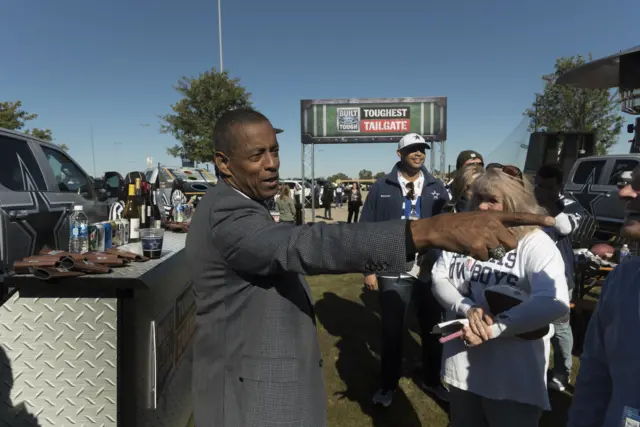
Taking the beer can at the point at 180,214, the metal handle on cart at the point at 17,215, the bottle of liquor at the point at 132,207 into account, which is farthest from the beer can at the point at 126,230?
the beer can at the point at 180,214

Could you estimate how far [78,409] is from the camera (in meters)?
2.09

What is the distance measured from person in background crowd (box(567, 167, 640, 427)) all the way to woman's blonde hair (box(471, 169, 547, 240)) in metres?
0.57

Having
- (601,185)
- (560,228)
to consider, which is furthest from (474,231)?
(601,185)

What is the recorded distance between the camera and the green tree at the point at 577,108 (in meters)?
25.0

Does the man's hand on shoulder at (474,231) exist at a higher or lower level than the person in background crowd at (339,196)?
higher

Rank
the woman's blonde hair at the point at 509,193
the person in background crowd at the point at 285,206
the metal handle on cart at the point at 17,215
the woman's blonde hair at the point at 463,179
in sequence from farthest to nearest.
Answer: the person in background crowd at the point at 285,206, the woman's blonde hair at the point at 463,179, the metal handle on cart at the point at 17,215, the woman's blonde hair at the point at 509,193

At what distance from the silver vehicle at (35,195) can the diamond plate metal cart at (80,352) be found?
1174mm

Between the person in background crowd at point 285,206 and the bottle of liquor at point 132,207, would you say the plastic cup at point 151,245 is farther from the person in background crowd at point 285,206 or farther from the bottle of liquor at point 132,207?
the person in background crowd at point 285,206

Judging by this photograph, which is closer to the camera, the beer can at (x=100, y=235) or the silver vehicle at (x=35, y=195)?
the beer can at (x=100, y=235)

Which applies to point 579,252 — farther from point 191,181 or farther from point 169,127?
point 169,127

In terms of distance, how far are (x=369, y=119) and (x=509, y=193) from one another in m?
13.8

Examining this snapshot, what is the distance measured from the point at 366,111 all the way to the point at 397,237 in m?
14.9

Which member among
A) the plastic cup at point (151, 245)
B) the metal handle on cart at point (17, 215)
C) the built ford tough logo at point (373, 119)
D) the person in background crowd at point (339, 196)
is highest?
the built ford tough logo at point (373, 119)

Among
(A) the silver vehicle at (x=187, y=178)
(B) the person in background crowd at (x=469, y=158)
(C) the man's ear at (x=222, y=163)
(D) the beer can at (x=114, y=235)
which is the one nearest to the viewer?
(C) the man's ear at (x=222, y=163)
